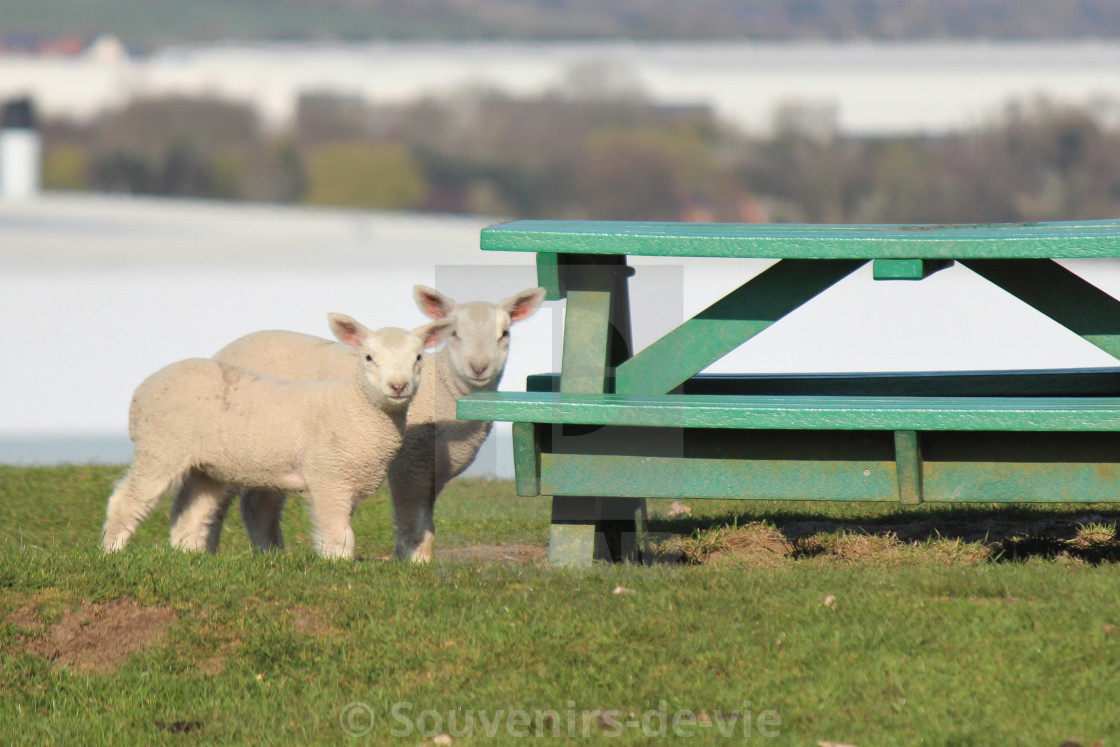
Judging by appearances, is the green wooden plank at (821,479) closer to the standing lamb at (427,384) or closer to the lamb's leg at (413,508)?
the standing lamb at (427,384)

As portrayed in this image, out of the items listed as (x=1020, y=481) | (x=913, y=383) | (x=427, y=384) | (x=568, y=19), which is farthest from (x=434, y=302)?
(x=568, y=19)

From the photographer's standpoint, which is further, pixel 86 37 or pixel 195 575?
pixel 86 37

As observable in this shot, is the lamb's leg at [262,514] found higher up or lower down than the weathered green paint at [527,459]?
lower down

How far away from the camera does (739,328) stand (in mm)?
4695

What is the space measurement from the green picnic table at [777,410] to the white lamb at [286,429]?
56cm

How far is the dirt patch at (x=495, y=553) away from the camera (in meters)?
5.04

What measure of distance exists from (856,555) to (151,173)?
41.9m

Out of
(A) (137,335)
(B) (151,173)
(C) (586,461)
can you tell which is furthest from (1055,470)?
(B) (151,173)

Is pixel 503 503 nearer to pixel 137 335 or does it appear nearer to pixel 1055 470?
pixel 1055 470

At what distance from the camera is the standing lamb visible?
5078 mm

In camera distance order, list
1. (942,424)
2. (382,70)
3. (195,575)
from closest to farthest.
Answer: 1. (942,424)
2. (195,575)
3. (382,70)

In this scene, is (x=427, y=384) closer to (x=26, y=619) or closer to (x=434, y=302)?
(x=434, y=302)

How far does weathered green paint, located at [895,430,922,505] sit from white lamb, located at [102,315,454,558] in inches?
64.9

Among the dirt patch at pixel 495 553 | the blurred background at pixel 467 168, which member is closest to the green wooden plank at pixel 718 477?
the dirt patch at pixel 495 553
